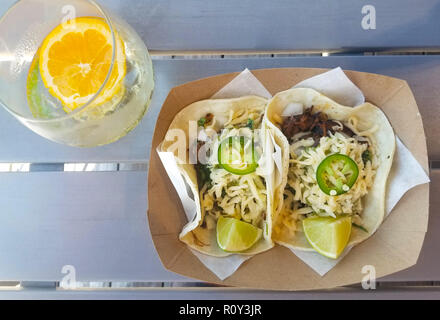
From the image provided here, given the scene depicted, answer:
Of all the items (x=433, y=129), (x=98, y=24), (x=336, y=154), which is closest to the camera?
(x=98, y=24)

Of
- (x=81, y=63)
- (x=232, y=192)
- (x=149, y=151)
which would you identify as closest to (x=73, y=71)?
(x=81, y=63)

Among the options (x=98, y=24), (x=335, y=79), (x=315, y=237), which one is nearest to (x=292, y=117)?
(x=335, y=79)

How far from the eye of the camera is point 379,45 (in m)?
1.53

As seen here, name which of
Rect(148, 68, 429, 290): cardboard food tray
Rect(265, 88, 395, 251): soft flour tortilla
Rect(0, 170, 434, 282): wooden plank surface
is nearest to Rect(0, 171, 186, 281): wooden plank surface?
Rect(0, 170, 434, 282): wooden plank surface

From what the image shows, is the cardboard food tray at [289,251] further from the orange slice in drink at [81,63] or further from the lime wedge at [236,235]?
the orange slice in drink at [81,63]

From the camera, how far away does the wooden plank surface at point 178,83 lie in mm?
1493

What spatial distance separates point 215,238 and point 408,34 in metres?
1.02

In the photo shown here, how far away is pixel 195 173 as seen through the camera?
4.74 ft

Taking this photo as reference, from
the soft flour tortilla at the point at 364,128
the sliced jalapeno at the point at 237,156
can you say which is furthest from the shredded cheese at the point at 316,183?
the sliced jalapeno at the point at 237,156

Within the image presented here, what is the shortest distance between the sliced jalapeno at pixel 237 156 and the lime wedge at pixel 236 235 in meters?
0.17

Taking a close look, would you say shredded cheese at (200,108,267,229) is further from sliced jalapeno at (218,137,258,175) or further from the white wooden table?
the white wooden table

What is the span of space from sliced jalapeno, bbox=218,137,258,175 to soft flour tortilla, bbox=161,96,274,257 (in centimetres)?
5

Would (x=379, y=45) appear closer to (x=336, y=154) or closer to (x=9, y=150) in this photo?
(x=336, y=154)

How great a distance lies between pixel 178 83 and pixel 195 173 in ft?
1.10
